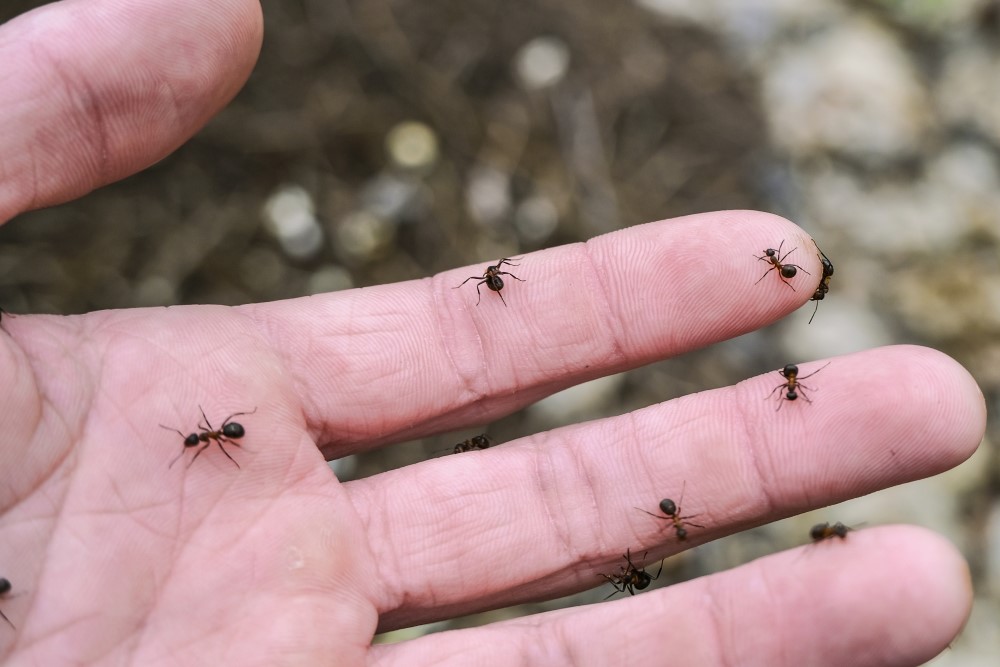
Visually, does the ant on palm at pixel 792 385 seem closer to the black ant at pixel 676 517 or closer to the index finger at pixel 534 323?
the index finger at pixel 534 323

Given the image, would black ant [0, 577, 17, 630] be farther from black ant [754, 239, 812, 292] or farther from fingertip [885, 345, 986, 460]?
fingertip [885, 345, 986, 460]

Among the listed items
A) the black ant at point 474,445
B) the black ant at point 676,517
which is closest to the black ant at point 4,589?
the black ant at point 474,445

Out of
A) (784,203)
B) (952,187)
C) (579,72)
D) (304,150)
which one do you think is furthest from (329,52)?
(952,187)

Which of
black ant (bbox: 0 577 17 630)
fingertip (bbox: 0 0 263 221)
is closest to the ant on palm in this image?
fingertip (bbox: 0 0 263 221)

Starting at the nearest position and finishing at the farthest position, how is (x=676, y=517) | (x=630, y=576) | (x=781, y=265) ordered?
(x=676, y=517) < (x=781, y=265) < (x=630, y=576)

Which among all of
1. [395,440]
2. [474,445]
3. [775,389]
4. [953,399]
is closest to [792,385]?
[775,389]

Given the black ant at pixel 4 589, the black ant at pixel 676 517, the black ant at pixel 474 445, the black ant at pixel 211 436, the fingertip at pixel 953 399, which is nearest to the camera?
the black ant at pixel 4 589

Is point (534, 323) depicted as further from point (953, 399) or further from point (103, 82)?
point (103, 82)
